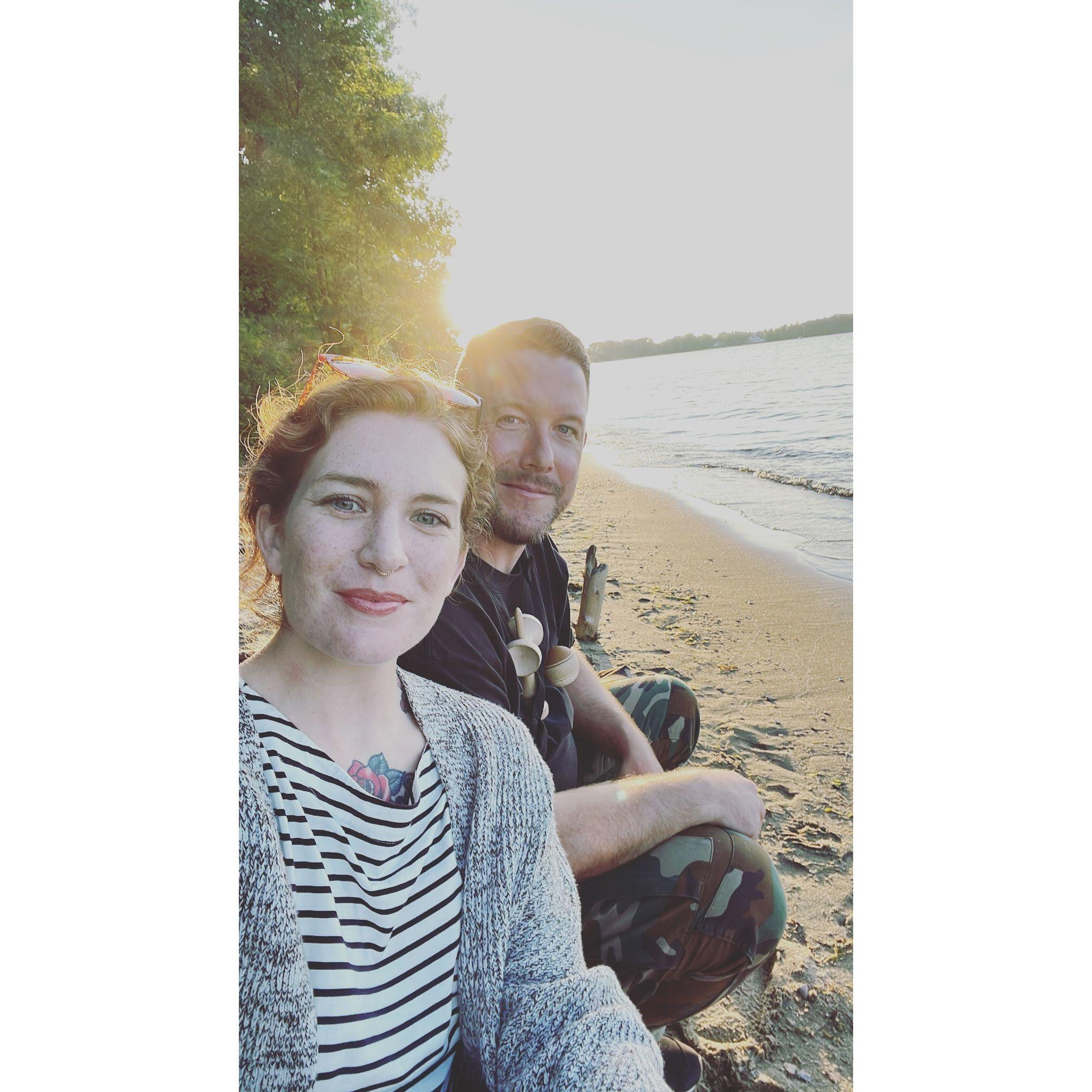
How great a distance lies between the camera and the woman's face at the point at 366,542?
91 centimetres

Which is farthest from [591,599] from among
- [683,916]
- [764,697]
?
[683,916]

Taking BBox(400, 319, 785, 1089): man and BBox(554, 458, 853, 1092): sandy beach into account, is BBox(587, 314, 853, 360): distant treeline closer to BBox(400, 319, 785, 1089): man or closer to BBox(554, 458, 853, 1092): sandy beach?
BBox(400, 319, 785, 1089): man

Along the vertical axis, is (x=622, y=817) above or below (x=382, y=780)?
below

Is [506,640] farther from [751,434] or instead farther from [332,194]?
[751,434]

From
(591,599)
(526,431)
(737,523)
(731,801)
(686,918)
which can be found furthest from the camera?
(737,523)

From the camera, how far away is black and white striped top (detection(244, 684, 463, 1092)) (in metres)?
0.81

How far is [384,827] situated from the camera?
88 cm

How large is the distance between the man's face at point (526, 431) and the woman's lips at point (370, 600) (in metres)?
0.59

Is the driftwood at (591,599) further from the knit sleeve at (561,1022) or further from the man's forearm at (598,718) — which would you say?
the knit sleeve at (561,1022)

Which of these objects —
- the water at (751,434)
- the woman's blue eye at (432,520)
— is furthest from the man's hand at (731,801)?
the woman's blue eye at (432,520)

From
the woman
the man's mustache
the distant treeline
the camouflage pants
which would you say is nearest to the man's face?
the man's mustache

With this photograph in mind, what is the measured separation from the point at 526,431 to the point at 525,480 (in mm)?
107
